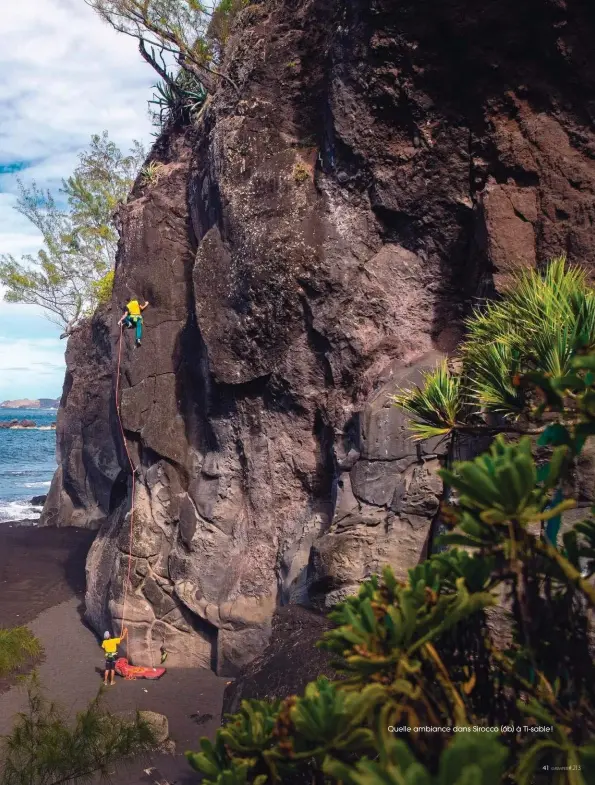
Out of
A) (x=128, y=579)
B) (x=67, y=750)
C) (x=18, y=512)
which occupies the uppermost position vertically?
(x=67, y=750)

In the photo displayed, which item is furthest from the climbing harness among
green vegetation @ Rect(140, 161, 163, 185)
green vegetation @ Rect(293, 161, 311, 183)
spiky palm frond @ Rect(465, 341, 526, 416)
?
spiky palm frond @ Rect(465, 341, 526, 416)

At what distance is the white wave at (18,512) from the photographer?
30.6 m

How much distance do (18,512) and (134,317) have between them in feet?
68.8

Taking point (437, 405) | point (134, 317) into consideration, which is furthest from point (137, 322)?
point (437, 405)

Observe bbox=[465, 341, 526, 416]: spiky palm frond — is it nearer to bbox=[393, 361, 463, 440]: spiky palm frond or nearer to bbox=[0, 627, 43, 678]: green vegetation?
bbox=[393, 361, 463, 440]: spiky palm frond

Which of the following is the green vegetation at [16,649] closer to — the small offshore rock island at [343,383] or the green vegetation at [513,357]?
the small offshore rock island at [343,383]

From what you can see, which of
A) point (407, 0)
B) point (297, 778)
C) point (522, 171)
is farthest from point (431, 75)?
point (297, 778)

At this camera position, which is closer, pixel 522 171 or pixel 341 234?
pixel 522 171

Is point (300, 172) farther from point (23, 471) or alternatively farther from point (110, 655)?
point (23, 471)

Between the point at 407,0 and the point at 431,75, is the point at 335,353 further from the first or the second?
the point at 407,0

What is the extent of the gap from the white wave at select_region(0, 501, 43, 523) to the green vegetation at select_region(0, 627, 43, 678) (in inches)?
696

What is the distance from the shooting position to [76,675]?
42.4ft

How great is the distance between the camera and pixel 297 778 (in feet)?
12.5

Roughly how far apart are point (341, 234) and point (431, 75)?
260 centimetres
